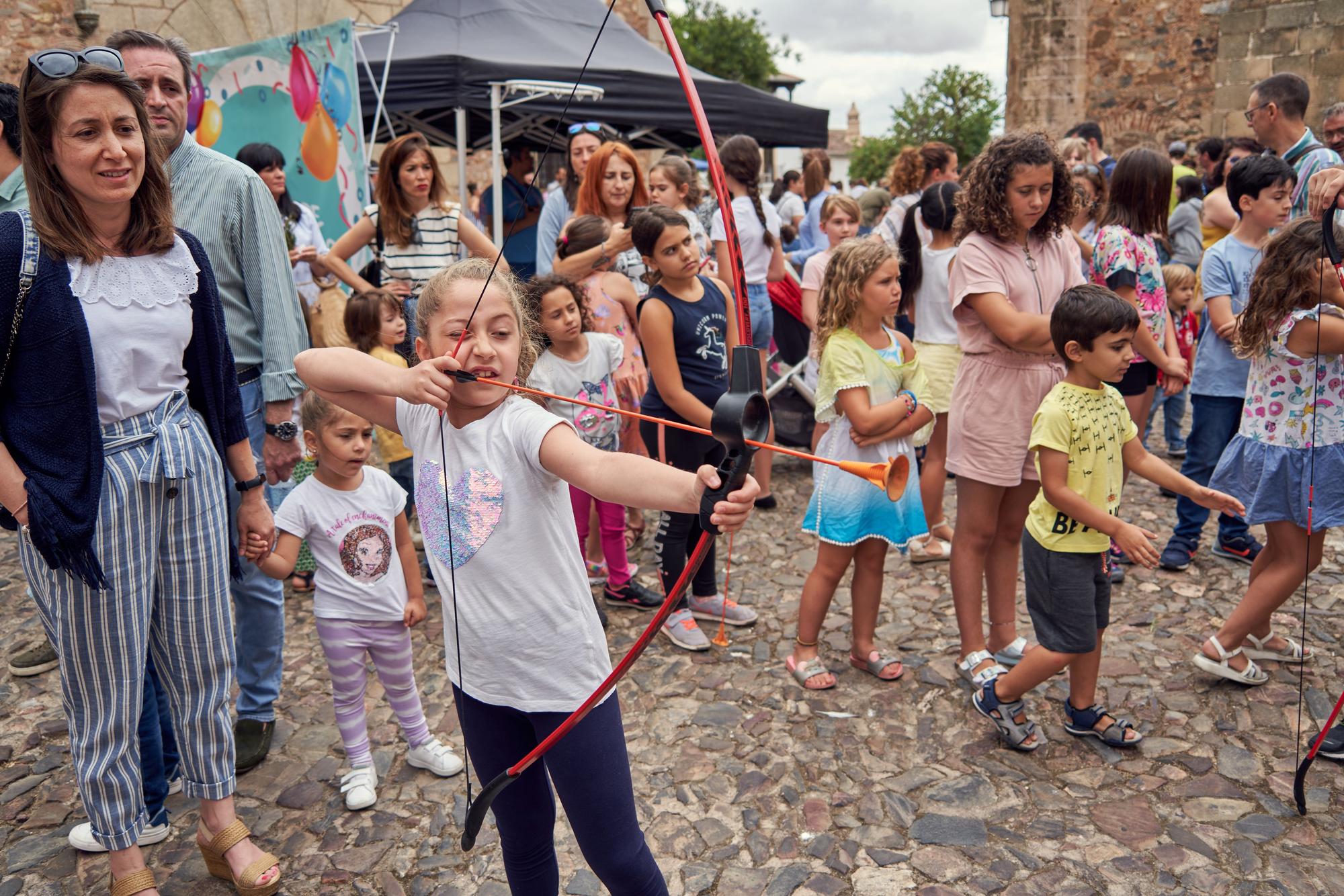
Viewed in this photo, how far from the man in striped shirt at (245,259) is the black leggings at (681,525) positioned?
1.33m

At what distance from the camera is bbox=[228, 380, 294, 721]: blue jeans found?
2883mm

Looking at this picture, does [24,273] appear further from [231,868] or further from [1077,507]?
[1077,507]

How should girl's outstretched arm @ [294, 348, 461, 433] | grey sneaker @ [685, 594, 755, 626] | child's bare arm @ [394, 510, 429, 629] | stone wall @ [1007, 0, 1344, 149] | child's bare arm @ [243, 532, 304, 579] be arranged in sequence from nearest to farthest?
1. girl's outstretched arm @ [294, 348, 461, 433]
2. child's bare arm @ [243, 532, 304, 579]
3. child's bare arm @ [394, 510, 429, 629]
4. grey sneaker @ [685, 594, 755, 626]
5. stone wall @ [1007, 0, 1344, 149]

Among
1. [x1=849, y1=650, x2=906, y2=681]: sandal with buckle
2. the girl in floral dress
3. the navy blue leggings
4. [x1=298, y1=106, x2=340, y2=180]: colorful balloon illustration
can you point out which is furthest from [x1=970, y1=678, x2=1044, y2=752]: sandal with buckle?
[x1=298, y1=106, x2=340, y2=180]: colorful balloon illustration

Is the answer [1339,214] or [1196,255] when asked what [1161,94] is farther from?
[1339,214]

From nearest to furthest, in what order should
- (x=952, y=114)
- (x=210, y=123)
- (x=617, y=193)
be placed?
(x=617, y=193) < (x=210, y=123) < (x=952, y=114)

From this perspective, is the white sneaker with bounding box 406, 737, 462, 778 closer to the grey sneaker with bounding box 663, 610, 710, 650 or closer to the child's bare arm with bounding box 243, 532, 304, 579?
the child's bare arm with bounding box 243, 532, 304, 579

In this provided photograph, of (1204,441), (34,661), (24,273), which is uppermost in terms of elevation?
(24,273)

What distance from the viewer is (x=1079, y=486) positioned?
2.88 meters

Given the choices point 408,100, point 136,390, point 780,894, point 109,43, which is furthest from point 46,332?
point 408,100

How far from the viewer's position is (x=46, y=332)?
2.02 meters

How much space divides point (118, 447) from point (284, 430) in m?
0.65

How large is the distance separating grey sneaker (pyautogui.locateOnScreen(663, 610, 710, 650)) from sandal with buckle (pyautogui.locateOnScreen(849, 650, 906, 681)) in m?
0.56

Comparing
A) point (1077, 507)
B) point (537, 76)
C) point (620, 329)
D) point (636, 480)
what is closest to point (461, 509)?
point (636, 480)
